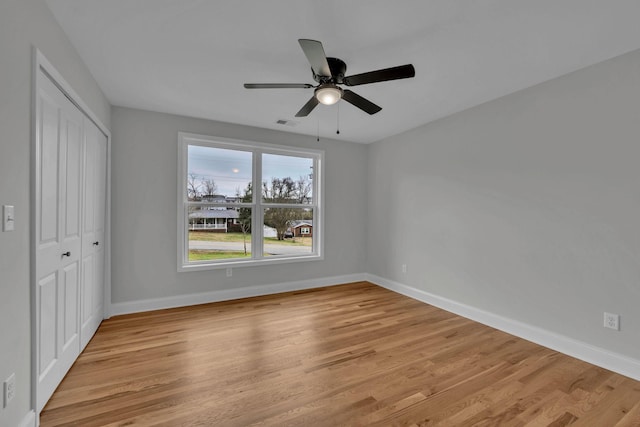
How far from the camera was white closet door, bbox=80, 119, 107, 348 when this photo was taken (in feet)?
8.32

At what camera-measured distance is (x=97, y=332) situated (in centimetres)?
290

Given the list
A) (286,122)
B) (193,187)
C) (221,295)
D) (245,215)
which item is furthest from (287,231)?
(286,122)

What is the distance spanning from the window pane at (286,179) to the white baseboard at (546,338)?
7.59 ft

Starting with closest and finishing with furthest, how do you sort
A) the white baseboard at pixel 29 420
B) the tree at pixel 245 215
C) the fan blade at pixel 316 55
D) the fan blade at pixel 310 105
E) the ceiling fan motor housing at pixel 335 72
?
the white baseboard at pixel 29 420 < the fan blade at pixel 316 55 < the ceiling fan motor housing at pixel 335 72 < the fan blade at pixel 310 105 < the tree at pixel 245 215

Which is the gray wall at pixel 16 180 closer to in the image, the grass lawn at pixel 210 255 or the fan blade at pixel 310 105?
the fan blade at pixel 310 105

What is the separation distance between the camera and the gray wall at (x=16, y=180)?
134 centimetres

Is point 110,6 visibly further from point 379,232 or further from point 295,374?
point 379,232

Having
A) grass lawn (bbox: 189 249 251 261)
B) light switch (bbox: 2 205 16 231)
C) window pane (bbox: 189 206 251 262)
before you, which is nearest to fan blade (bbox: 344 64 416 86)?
light switch (bbox: 2 205 16 231)

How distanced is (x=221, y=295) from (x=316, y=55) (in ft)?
10.8

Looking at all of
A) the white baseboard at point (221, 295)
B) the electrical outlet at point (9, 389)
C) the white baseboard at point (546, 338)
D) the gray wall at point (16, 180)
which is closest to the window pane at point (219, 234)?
the white baseboard at point (221, 295)

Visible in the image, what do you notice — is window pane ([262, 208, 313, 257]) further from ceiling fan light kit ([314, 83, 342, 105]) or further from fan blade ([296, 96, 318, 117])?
ceiling fan light kit ([314, 83, 342, 105])

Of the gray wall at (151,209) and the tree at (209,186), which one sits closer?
the gray wall at (151,209)

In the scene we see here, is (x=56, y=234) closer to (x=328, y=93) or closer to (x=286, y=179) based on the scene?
(x=328, y=93)

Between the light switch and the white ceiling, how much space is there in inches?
51.8
